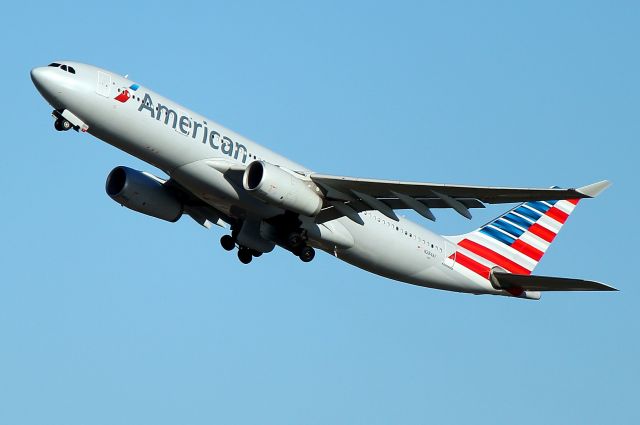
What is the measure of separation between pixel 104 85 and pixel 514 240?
1774 centimetres

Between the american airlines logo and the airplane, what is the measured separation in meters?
0.03

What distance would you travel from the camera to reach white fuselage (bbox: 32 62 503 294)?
3497 cm

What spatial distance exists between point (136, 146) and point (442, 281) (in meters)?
12.8

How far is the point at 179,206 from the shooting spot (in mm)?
40531

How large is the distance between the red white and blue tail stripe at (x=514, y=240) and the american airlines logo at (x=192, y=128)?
9.93 m

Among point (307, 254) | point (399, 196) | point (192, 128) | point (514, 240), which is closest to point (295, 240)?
point (307, 254)

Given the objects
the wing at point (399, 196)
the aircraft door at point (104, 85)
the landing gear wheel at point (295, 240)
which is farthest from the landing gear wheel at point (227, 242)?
the aircraft door at point (104, 85)

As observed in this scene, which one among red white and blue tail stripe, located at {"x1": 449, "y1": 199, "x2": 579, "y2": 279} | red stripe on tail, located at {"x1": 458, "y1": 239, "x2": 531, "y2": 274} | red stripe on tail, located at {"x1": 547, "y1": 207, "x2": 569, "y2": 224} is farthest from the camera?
red stripe on tail, located at {"x1": 547, "y1": 207, "x2": 569, "y2": 224}

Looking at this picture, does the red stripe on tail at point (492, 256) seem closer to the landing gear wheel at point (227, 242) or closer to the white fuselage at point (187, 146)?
the white fuselage at point (187, 146)

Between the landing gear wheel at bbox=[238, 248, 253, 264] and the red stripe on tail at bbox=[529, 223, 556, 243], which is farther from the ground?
the red stripe on tail at bbox=[529, 223, 556, 243]

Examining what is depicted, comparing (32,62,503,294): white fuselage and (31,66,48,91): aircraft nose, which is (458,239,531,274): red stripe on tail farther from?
(31,66,48,91): aircraft nose

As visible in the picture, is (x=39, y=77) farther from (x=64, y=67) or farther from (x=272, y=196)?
(x=272, y=196)

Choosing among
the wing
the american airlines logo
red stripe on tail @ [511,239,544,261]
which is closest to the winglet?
the wing

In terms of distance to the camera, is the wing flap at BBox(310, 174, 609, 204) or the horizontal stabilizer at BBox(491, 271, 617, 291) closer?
the wing flap at BBox(310, 174, 609, 204)
